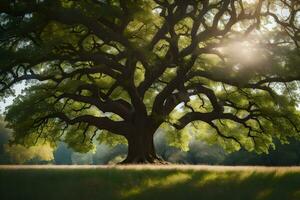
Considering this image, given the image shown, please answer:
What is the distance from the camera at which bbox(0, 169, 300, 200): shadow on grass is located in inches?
540

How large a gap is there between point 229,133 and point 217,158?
39.4 meters

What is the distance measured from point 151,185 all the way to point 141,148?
618 inches

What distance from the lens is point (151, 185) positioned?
1510 cm

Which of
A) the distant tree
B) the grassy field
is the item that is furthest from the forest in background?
the distant tree

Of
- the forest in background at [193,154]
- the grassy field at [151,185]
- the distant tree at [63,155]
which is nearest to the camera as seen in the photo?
the grassy field at [151,185]

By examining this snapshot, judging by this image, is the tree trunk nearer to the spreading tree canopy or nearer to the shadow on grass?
the spreading tree canopy

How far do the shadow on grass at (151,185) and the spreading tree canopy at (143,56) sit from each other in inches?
346

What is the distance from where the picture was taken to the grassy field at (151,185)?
1370 cm

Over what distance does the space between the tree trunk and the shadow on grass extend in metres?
12.3

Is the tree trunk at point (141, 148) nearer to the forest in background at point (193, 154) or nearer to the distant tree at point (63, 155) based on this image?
the forest in background at point (193, 154)

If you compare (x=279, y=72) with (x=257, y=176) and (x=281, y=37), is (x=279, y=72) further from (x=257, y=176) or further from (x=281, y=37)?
(x=257, y=176)

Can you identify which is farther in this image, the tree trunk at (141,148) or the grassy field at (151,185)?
the tree trunk at (141,148)

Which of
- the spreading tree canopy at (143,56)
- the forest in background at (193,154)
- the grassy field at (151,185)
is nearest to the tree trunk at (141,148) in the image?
the spreading tree canopy at (143,56)

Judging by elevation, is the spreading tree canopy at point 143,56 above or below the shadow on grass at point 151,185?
above
